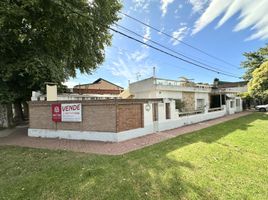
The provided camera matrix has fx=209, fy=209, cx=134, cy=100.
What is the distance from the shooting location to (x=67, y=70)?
765 inches

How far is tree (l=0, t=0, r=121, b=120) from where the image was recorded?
45.7ft

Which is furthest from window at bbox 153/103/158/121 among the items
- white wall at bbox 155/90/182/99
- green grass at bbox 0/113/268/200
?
white wall at bbox 155/90/182/99

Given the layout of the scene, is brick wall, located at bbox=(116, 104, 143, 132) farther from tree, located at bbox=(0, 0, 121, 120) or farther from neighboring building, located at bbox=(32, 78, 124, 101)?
neighboring building, located at bbox=(32, 78, 124, 101)

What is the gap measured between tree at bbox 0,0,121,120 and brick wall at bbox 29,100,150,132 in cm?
357

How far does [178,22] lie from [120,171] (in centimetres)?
1624

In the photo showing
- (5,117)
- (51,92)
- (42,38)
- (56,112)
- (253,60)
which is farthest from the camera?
(253,60)

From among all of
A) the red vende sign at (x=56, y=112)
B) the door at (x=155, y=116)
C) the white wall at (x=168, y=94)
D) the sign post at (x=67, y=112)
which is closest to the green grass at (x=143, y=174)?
the sign post at (x=67, y=112)

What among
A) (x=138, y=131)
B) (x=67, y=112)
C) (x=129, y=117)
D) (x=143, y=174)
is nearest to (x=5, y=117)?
(x=67, y=112)

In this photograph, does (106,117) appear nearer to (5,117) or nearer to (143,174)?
(143,174)

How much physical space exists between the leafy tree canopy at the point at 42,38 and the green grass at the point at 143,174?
24.6 feet

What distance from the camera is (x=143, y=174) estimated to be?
6051mm

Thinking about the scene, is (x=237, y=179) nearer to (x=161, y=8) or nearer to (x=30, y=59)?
(x=161, y=8)

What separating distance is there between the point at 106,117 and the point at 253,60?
37.7 meters

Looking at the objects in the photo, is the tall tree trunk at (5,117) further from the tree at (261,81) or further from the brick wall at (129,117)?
the tree at (261,81)
